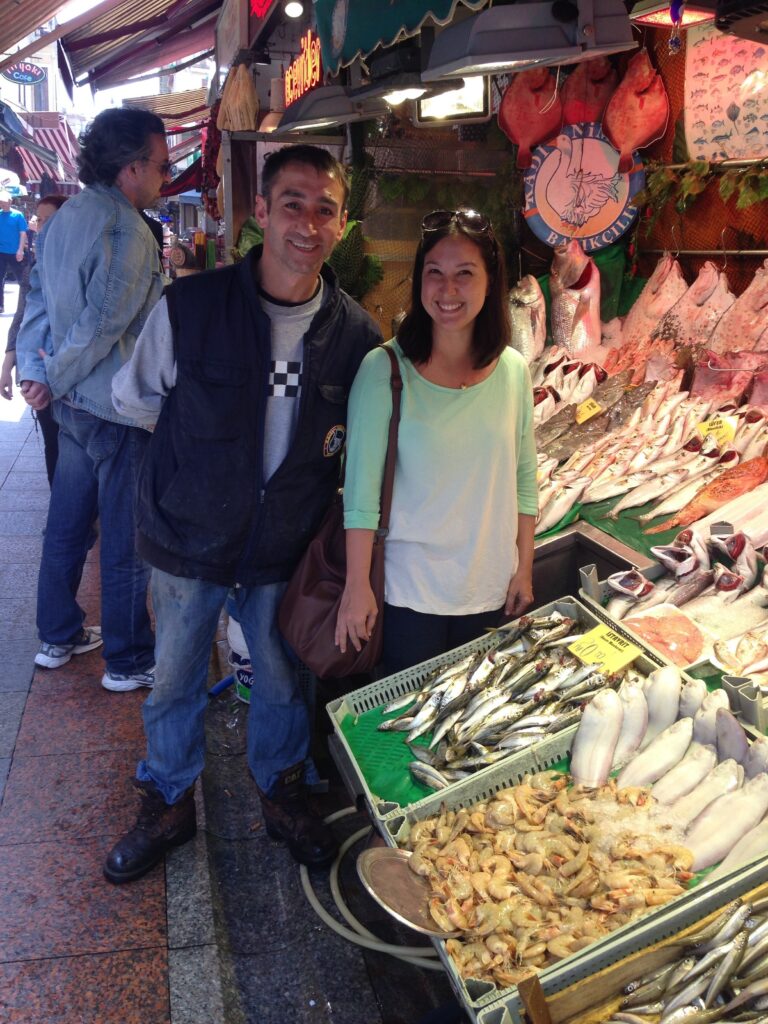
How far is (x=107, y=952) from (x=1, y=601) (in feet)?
10.9

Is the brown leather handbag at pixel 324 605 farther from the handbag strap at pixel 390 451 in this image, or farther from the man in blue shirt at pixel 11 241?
the man in blue shirt at pixel 11 241

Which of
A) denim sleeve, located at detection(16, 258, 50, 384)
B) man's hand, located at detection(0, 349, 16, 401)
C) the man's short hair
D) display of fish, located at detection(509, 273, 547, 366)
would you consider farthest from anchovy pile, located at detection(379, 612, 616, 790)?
man's hand, located at detection(0, 349, 16, 401)

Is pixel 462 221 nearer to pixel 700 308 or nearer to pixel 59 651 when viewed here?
pixel 700 308

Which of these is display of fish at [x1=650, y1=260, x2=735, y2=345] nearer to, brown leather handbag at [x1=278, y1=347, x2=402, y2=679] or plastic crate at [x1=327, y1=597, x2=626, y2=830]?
plastic crate at [x1=327, y1=597, x2=626, y2=830]

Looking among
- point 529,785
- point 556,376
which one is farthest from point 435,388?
point 556,376

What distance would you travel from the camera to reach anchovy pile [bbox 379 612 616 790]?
2713 millimetres

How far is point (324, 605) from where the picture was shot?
3.01 m

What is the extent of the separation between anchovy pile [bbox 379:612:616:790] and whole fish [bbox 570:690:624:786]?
0.35 feet

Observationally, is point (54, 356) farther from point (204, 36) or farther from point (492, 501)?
point (204, 36)

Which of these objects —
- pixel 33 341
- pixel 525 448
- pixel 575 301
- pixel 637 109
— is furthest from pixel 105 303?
pixel 637 109

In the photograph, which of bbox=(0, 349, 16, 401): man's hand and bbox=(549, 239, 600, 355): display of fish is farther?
bbox=(0, 349, 16, 401): man's hand

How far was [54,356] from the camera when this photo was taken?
420 centimetres

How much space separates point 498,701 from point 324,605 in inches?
27.5

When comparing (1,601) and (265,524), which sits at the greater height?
(265,524)
